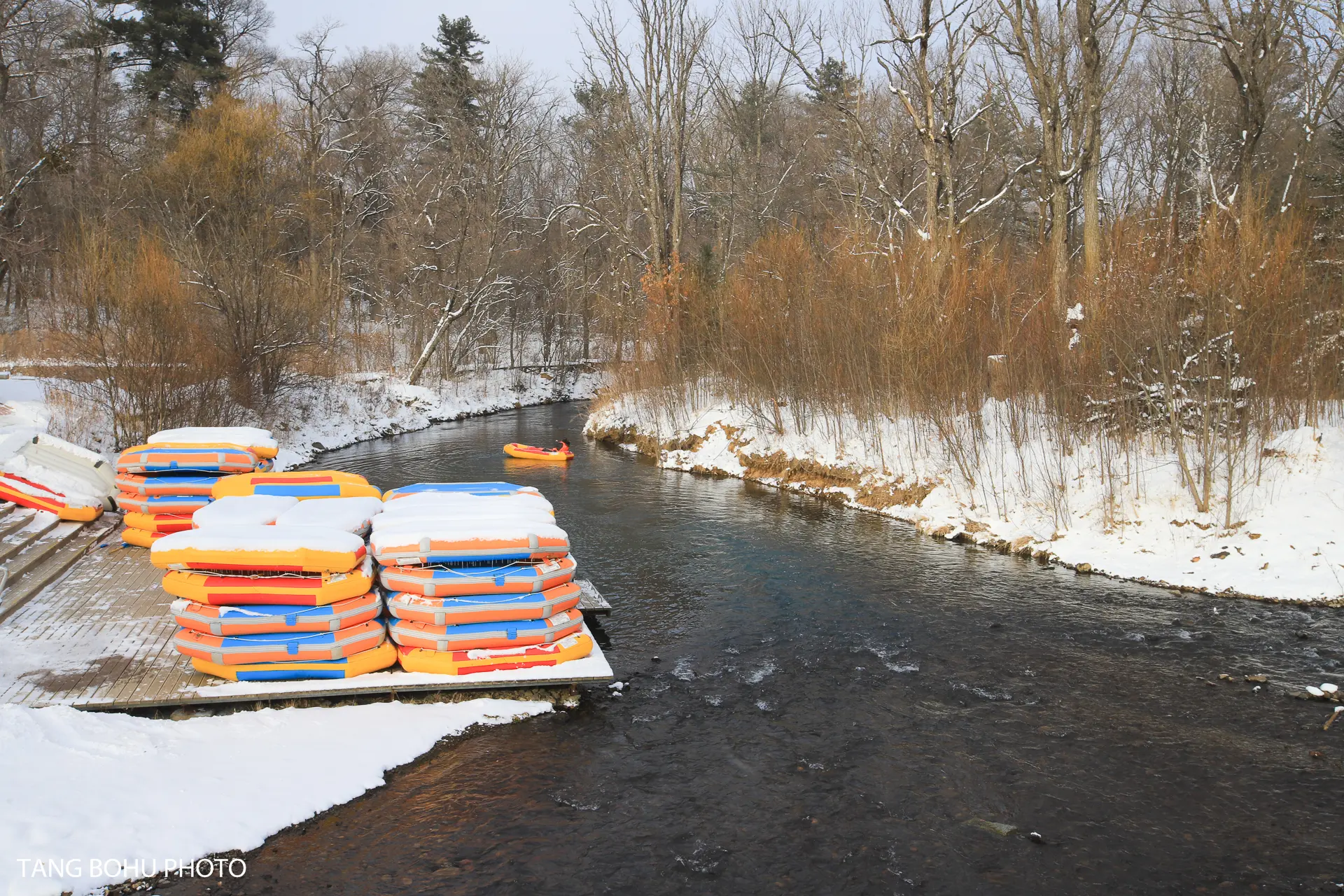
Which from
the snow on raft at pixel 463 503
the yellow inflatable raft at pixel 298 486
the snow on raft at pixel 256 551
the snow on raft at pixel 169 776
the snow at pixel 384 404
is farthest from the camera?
the snow at pixel 384 404

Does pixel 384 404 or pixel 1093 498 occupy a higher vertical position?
pixel 384 404

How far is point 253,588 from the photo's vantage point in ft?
22.3

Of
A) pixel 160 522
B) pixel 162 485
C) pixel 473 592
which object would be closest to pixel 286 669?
pixel 473 592

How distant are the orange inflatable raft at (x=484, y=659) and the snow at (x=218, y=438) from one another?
17.2 ft

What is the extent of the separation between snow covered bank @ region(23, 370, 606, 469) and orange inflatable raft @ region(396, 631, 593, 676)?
9546 millimetres

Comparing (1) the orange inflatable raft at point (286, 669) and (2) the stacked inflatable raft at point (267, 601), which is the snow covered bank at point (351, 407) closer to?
(2) the stacked inflatable raft at point (267, 601)

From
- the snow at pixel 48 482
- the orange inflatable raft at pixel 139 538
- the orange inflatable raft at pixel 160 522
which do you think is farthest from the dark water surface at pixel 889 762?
the snow at pixel 48 482

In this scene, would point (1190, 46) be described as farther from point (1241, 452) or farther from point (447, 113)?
point (447, 113)

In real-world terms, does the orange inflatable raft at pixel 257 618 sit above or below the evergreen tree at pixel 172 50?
below

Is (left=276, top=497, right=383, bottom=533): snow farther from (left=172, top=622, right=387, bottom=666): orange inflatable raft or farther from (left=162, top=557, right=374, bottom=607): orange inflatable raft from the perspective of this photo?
(left=172, top=622, right=387, bottom=666): orange inflatable raft

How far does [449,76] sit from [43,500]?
34.0 meters

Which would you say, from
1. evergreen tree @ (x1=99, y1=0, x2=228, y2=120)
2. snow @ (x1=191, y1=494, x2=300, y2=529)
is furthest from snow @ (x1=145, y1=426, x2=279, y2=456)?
evergreen tree @ (x1=99, y1=0, x2=228, y2=120)

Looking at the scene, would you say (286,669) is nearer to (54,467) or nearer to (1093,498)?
(54,467)

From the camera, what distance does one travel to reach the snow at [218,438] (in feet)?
35.1
